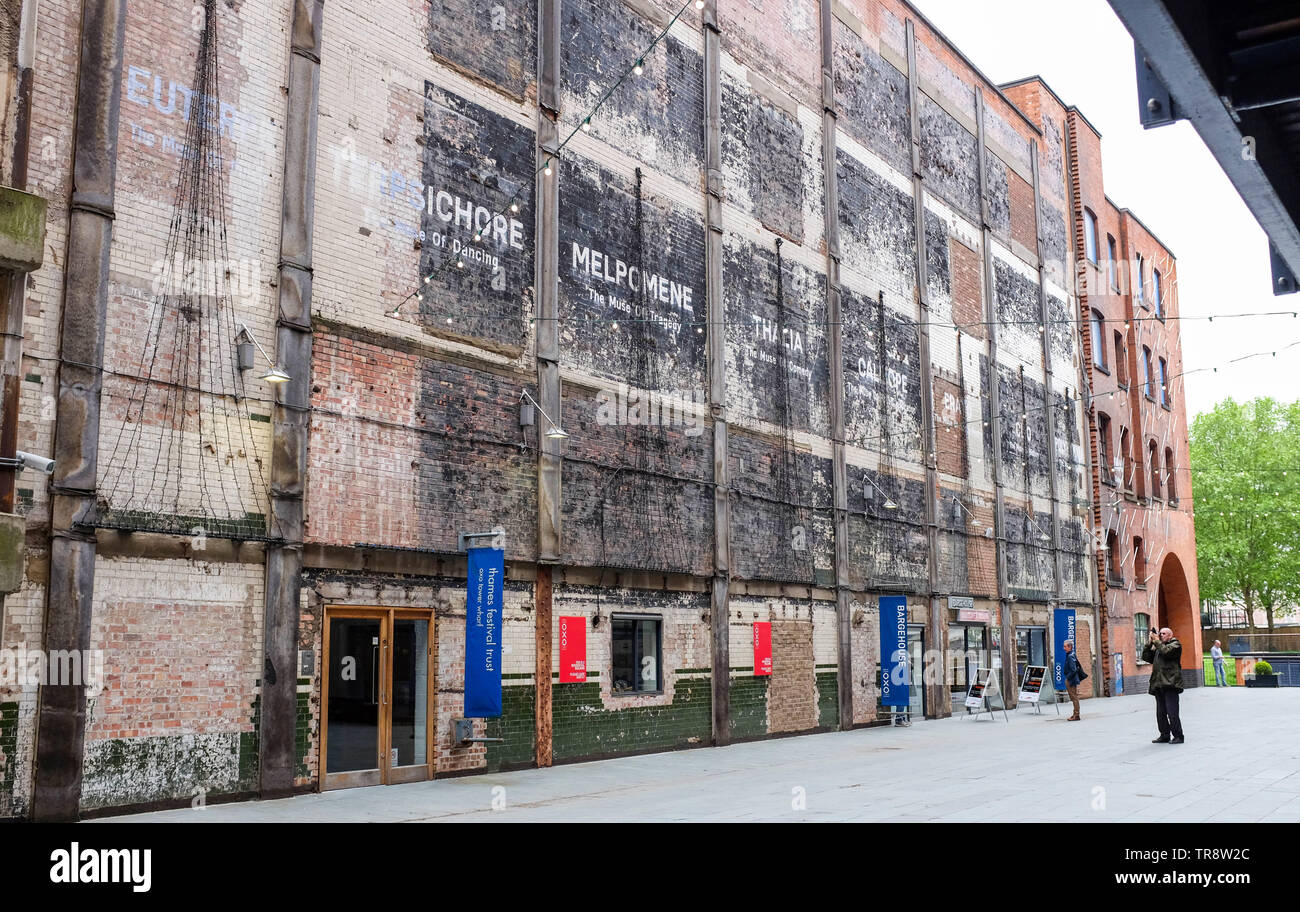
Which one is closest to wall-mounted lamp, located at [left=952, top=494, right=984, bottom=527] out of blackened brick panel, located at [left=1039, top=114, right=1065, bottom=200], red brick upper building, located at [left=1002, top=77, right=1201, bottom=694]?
red brick upper building, located at [left=1002, top=77, right=1201, bottom=694]

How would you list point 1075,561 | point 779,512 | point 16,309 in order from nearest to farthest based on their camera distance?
point 16,309 < point 779,512 < point 1075,561

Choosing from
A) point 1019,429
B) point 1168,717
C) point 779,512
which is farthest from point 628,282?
point 1019,429

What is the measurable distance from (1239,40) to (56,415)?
988cm

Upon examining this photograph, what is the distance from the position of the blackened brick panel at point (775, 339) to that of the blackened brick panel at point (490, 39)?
5.13 metres

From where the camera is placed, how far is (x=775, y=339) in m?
20.5

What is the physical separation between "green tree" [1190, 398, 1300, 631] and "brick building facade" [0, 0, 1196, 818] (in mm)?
38162

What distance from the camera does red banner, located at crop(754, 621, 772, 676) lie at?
19.2m

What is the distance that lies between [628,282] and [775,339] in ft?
13.4

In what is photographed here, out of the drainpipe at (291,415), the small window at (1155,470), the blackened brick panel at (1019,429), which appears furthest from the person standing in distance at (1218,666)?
the drainpipe at (291,415)

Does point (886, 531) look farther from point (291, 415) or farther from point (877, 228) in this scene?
point (291, 415)

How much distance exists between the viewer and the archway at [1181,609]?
41.1m

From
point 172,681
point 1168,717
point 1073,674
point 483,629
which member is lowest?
point 1168,717

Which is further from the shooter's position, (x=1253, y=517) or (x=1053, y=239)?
(x=1253, y=517)

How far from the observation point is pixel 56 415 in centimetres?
1042
